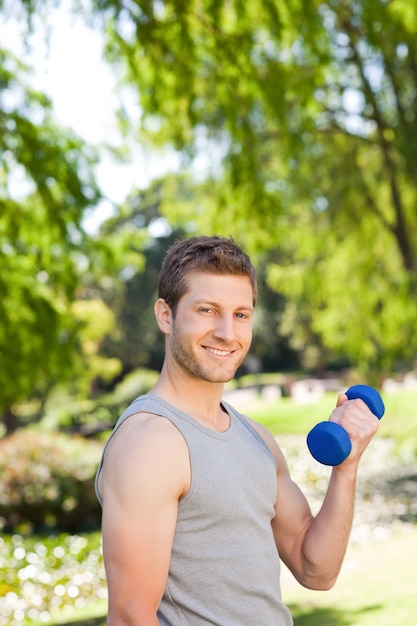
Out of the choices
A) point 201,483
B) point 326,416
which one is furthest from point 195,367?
point 326,416

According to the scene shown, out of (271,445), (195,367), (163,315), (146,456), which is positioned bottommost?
(271,445)

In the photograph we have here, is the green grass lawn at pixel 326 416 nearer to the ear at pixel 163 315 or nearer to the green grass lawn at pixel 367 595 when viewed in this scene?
the green grass lawn at pixel 367 595

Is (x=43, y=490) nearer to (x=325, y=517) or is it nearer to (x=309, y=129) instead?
(x=309, y=129)

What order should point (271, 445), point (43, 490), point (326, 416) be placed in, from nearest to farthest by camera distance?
point (271, 445)
point (43, 490)
point (326, 416)

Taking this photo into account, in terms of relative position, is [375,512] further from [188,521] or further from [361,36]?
[188,521]

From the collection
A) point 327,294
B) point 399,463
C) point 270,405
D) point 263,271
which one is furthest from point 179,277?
point 263,271

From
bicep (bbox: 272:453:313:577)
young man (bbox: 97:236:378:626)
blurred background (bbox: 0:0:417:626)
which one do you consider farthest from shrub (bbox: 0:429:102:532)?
young man (bbox: 97:236:378:626)

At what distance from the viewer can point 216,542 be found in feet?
5.92

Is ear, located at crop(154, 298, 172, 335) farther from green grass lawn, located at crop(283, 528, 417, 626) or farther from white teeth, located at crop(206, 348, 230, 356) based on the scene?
green grass lawn, located at crop(283, 528, 417, 626)

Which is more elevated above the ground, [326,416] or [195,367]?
[195,367]

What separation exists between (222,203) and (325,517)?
242 inches

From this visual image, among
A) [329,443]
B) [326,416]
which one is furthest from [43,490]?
[326,416]

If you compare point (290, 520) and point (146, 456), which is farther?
point (290, 520)

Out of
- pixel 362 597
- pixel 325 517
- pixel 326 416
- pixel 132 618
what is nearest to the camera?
pixel 132 618
